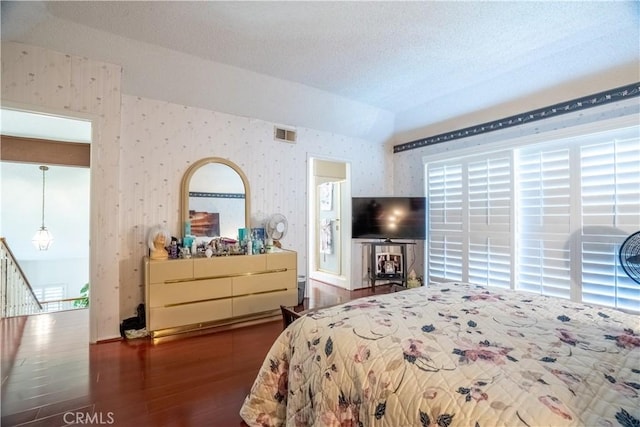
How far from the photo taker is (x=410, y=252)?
4398 millimetres

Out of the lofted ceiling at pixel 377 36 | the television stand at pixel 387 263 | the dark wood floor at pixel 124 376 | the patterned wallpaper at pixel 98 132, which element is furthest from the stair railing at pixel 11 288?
the television stand at pixel 387 263

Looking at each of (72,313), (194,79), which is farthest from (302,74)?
(72,313)

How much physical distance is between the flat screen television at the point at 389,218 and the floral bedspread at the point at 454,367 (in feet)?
7.71

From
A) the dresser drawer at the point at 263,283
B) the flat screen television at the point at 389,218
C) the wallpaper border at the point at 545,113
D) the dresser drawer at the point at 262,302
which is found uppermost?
the wallpaper border at the point at 545,113

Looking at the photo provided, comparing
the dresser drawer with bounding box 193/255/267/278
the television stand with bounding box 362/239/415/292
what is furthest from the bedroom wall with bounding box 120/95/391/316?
the television stand with bounding box 362/239/415/292

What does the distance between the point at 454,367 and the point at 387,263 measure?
3344mm

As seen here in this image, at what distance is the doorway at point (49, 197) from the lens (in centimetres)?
385

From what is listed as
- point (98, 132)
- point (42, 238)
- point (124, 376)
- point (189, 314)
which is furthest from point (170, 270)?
point (42, 238)

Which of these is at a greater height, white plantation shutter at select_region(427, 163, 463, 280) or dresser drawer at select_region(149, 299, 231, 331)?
white plantation shutter at select_region(427, 163, 463, 280)

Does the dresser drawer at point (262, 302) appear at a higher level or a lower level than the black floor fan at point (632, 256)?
lower

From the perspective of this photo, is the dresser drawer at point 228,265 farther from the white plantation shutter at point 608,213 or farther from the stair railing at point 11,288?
the white plantation shutter at point 608,213

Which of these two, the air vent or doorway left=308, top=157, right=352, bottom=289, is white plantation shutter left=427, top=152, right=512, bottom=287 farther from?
the air vent

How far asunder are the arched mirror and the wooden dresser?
0.55 meters

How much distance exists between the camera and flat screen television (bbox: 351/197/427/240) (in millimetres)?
4020
